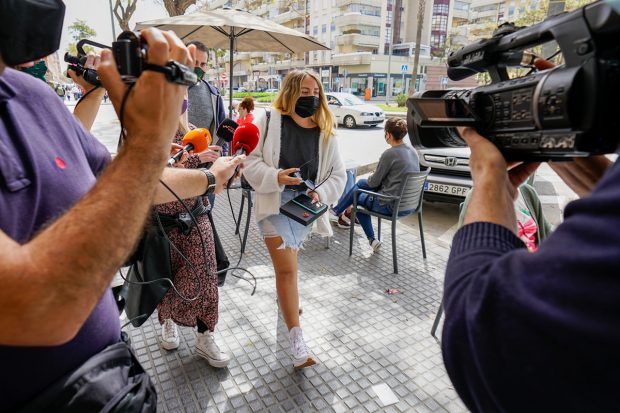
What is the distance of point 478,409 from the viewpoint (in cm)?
74

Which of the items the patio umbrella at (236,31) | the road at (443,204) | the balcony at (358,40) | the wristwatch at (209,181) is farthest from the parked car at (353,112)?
the balcony at (358,40)

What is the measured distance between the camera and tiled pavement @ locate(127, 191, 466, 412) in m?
2.24

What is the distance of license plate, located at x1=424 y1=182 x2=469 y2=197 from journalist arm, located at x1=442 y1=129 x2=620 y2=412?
4.84 m

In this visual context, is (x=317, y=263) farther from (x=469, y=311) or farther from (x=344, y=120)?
(x=344, y=120)

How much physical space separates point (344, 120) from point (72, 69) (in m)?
15.6

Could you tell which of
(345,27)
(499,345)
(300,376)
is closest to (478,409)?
(499,345)

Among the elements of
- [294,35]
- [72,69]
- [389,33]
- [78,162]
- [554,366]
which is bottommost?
[554,366]

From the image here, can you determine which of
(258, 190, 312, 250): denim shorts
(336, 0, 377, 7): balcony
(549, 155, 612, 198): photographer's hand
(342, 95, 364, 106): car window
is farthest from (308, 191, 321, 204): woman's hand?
(336, 0, 377, 7): balcony

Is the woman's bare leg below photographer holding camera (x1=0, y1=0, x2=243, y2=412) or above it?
below

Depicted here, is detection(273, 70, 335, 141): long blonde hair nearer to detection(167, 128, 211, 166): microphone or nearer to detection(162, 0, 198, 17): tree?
detection(167, 128, 211, 166): microphone

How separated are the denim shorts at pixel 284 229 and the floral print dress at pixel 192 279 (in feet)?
1.25

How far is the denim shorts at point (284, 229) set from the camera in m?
2.65

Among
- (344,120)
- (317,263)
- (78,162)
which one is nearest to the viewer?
(78,162)

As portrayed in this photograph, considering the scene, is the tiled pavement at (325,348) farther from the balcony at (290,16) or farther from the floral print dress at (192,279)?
the balcony at (290,16)
